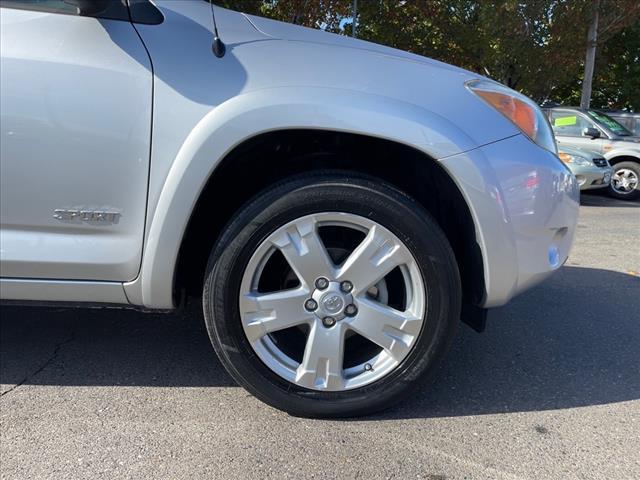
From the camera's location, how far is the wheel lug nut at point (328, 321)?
2197 millimetres

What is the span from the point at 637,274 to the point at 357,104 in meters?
3.56

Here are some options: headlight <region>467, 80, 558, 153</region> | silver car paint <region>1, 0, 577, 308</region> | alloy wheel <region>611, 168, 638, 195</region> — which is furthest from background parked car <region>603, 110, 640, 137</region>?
silver car paint <region>1, 0, 577, 308</region>

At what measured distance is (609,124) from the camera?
10414 millimetres

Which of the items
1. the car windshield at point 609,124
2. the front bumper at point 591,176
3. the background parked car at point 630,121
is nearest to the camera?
the front bumper at point 591,176

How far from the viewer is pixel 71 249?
2143 mm

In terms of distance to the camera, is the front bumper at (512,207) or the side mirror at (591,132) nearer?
the front bumper at (512,207)

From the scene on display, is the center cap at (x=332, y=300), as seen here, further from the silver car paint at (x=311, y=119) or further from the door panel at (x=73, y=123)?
the door panel at (x=73, y=123)

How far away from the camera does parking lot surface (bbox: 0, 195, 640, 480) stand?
2.02 metres

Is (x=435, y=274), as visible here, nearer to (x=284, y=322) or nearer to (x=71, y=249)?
(x=284, y=322)

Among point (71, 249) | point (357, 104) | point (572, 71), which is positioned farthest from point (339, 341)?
point (572, 71)

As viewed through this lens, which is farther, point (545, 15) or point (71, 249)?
point (545, 15)

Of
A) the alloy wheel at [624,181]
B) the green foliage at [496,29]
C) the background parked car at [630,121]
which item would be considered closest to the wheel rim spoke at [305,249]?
the alloy wheel at [624,181]

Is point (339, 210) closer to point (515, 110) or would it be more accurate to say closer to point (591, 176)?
point (515, 110)

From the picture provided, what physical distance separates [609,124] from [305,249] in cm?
1015
